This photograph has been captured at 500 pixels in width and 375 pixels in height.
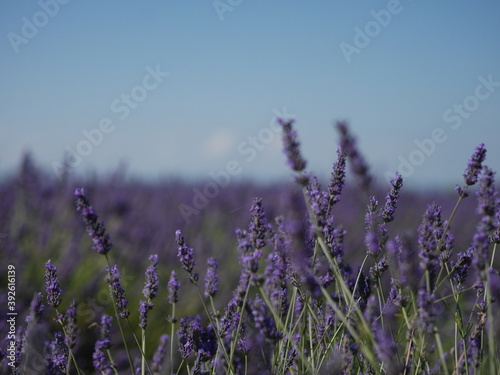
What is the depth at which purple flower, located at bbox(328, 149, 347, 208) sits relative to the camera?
2.09 meters

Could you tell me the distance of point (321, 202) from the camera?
1904 mm

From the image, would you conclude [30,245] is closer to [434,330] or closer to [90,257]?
[90,257]

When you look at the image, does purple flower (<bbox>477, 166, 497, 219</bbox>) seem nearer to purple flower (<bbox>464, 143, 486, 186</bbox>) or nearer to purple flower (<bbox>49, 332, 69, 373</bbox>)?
purple flower (<bbox>464, 143, 486, 186</bbox>)

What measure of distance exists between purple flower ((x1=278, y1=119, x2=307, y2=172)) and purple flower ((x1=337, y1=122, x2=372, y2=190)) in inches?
8.9

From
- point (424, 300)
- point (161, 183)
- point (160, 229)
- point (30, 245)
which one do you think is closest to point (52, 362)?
point (424, 300)

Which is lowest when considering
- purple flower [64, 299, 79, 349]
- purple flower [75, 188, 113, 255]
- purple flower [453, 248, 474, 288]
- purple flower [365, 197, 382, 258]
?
purple flower [453, 248, 474, 288]

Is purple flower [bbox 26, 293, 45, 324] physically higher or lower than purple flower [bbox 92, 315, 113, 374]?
higher

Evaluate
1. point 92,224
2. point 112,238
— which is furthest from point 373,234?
point 112,238

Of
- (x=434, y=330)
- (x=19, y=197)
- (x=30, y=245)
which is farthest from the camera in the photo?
(x=19, y=197)

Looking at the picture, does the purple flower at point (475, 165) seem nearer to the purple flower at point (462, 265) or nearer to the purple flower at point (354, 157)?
the purple flower at point (462, 265)

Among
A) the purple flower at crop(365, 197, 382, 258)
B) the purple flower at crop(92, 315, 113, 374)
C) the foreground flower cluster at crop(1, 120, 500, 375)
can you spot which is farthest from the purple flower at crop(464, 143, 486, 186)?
the purple flower at crop(92, 315, 113, 374)

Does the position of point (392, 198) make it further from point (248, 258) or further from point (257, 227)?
point (248, 258)

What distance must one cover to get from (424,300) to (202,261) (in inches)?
182

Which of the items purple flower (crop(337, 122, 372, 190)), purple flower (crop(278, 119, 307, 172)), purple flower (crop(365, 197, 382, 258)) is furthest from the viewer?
purple flower (crop(365, 197, 382, 258))
